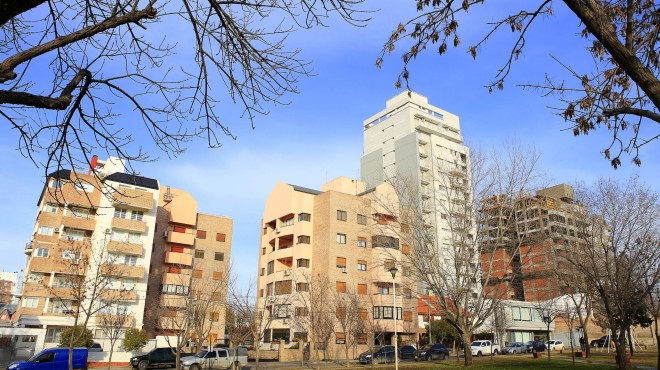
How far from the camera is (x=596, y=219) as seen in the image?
2870 cm

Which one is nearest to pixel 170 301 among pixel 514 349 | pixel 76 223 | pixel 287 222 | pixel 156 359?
pixel 76 223

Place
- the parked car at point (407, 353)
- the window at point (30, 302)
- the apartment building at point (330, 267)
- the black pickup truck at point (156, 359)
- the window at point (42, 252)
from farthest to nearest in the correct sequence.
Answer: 1. the apartment building at point (330, 267)
2. the window at point (42, 252)
3. the parked car at point (407, 353)
4. the window at point (30, 302)
5. the black pickup truck at point (156, 359)

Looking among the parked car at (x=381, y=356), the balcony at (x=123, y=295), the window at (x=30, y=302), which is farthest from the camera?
the balcony at (x=123, y=295)

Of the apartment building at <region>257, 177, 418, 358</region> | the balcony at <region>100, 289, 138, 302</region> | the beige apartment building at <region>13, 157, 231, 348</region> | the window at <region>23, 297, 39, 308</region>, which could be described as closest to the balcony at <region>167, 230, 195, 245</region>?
the beige apartment building at <region>13, 157, 231, 348</region>

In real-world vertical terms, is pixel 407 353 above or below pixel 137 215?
below

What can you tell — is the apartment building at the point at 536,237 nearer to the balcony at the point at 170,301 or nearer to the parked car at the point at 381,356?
the parked car at the point at 381,356

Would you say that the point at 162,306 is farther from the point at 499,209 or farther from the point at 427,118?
the point at 427,118

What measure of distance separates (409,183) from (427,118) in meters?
60.0

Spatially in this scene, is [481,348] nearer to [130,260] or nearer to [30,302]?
[130,260]

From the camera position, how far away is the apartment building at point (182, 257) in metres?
50.3

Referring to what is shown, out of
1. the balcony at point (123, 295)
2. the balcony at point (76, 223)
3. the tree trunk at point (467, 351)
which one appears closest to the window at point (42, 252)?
the balcony at point (76, 223)

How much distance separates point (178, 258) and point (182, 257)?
0.47m

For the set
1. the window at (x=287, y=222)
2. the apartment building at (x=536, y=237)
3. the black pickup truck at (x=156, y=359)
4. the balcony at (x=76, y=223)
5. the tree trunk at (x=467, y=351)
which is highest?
the window at (x=287, y=222)

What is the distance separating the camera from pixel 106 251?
4659cm
